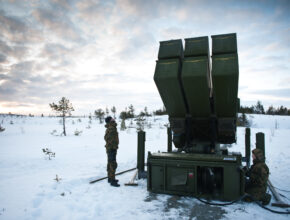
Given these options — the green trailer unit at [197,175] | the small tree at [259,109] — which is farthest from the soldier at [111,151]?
the small tree at [259,109]

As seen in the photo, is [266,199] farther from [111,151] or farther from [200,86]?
[111,151]

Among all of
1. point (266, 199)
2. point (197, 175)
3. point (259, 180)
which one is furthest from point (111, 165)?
point (266, 199)

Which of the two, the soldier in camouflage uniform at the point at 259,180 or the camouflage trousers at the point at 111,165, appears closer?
the soldier in camouflage uniform at the point at 259,180

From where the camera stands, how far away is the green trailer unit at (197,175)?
4.81 meters

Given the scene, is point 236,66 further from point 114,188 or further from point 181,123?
point 114,188

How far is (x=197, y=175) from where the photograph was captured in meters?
5.30

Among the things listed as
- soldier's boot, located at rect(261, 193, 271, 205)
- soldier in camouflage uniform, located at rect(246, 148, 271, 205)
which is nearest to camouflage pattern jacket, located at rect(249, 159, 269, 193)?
soldier in camouflage uniform, located at rect(246, 148, 271, 205)

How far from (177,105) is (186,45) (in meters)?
1.57

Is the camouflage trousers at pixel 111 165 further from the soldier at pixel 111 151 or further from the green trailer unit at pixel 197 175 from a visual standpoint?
the green trailer unit at pixel 197 175

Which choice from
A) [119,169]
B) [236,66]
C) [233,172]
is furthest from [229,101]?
[119,169]

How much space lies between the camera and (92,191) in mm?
5449

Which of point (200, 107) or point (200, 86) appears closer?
point (200, 86)

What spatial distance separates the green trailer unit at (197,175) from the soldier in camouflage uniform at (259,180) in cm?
31

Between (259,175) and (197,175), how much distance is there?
1.38m
